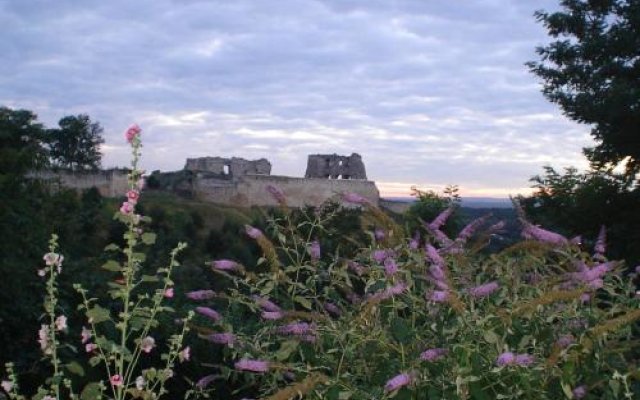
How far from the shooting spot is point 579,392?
12.8 ft

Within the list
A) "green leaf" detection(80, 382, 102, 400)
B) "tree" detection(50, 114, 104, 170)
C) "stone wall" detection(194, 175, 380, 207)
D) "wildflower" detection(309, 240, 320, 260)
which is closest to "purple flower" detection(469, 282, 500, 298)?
"wildflower" detection(309, 240, 320, 260)

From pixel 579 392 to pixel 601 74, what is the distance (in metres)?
17.9

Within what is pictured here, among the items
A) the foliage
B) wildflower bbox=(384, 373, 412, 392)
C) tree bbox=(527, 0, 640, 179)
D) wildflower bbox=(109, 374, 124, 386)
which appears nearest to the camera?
wildflower bbox=(384, 373, 412, 392)

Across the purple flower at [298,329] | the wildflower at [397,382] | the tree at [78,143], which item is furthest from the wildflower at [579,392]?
the tree at [78,143]

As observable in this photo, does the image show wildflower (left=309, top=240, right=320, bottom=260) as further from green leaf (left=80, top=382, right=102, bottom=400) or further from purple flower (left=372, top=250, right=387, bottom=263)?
green leaf (left=80, top=382, right=102, bottom=400)

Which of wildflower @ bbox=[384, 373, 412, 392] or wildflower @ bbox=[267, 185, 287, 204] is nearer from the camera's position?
wildflower @ bbox=[384, 373, 412, 392]

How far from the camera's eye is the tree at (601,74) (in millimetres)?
19250

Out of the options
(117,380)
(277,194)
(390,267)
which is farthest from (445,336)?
(117,380)

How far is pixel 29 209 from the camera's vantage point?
15.2 m

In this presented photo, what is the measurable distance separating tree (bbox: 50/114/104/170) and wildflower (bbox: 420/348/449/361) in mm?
72357

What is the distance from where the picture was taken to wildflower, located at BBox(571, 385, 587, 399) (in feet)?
12.8

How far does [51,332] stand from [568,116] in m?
18.4

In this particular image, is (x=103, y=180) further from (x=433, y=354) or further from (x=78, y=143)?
(x=433, y=354)

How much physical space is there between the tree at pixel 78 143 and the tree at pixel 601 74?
189ft
